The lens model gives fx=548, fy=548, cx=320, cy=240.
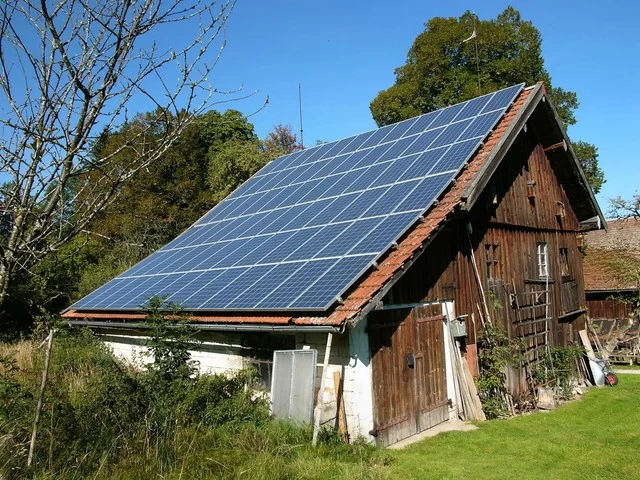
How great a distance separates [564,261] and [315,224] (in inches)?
370

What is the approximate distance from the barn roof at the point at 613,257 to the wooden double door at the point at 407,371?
1516 centimetres

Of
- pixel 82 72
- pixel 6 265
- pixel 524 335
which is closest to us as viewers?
pixel 6 265

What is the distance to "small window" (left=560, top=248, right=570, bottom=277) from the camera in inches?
678

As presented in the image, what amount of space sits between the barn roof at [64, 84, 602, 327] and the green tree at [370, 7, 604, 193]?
14734mm

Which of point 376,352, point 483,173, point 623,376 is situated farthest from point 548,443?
point 623,376

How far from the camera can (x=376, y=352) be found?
9.35 m

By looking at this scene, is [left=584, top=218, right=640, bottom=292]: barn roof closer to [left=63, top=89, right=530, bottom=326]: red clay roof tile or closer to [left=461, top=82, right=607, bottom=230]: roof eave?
[left=461, top=82, right=607, bottom=230]: roof eave

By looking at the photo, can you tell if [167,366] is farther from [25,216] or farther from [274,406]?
[25,216]

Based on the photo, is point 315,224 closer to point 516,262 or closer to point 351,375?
point 351,375

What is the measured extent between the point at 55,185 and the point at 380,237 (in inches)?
281

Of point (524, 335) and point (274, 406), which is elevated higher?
point (524, 335)

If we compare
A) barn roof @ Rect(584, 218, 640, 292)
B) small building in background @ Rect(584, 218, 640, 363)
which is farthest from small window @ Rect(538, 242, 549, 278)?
barn roof @ Rect(584, 218, 640, 292)

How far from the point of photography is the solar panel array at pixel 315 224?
9.95 metres

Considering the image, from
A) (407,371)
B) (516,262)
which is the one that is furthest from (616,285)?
(407,371)
